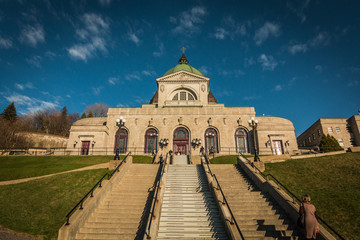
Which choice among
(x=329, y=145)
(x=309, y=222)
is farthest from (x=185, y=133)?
(x=309, y=222)

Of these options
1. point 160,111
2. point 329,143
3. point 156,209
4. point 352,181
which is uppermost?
point 160,111

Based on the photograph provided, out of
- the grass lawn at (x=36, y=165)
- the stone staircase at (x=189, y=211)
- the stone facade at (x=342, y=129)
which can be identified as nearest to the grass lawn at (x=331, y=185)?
the stone staircase at (x=189, y=211)

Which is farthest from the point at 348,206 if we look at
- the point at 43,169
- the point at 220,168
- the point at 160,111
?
the point at 160,111

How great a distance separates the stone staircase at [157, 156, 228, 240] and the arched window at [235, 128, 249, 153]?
16.5m

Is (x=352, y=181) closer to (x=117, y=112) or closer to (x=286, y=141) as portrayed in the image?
(x=286, y=141)

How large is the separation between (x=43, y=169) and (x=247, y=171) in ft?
57.9

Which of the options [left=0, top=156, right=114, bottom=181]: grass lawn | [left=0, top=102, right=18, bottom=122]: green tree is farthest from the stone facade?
[left=0, top=102, right=18, bottom=122]: green tree

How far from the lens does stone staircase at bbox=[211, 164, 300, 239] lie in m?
9.38

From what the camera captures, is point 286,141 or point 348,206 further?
point 286,141

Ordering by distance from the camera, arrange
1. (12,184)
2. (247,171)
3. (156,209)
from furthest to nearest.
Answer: (247,171) < (12,184) < (156,209)

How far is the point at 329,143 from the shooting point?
97.3ft

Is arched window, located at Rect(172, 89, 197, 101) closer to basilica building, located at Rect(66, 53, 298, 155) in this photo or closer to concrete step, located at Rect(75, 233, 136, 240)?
basilica building, located at Rect(66, 53, 298, 155)

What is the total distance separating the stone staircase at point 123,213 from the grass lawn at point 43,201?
1740mm

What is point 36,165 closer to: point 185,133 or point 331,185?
point 185,133
